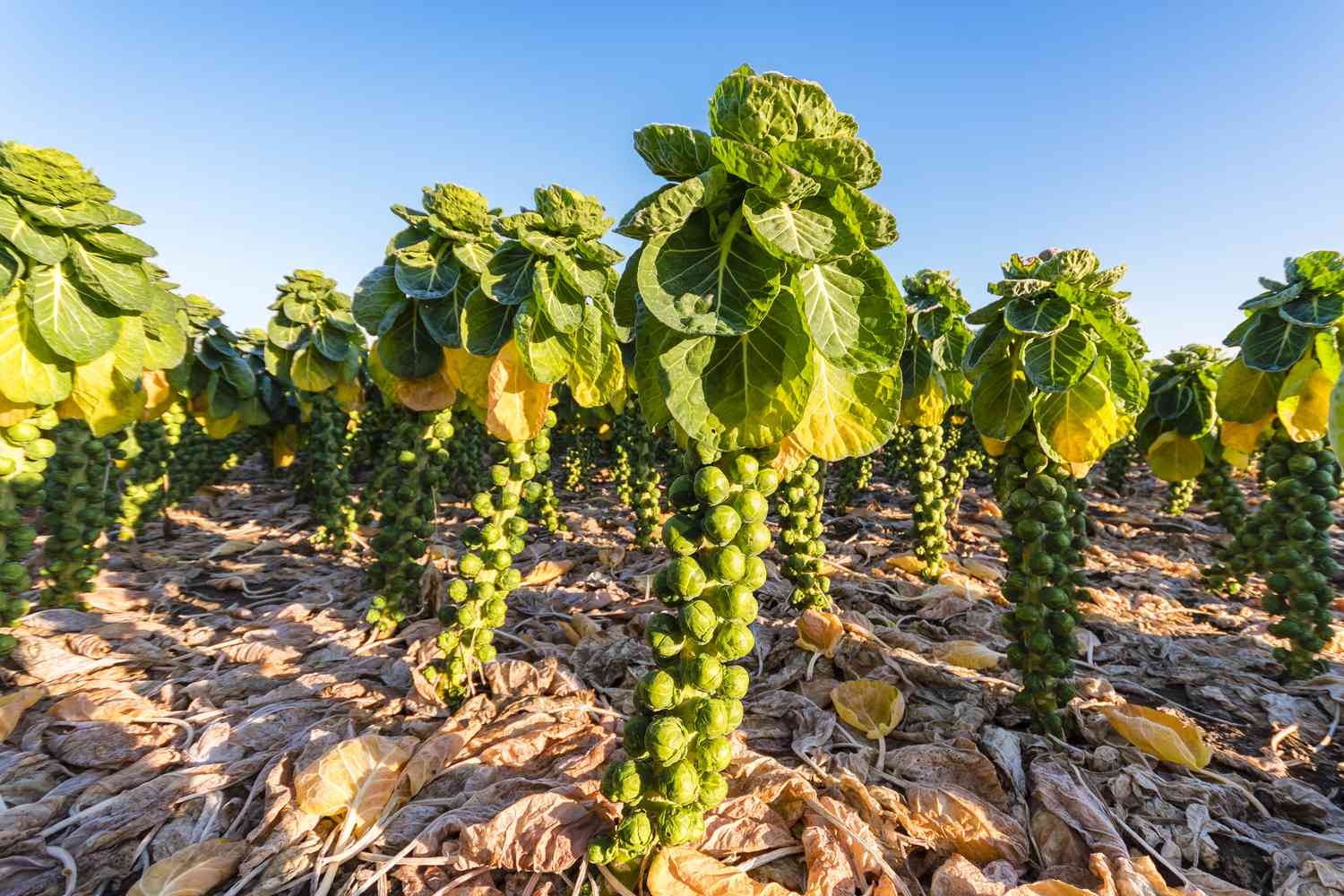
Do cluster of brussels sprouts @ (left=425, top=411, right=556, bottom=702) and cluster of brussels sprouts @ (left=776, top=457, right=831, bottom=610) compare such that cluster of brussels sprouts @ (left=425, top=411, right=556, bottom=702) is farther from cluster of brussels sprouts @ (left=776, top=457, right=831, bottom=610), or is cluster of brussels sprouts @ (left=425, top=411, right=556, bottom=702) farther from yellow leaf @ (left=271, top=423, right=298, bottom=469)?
yellow leaf @ (left=271, top=423, right=298, bottom=469)

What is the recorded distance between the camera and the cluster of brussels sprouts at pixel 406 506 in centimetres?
385

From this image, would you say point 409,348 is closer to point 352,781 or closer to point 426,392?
point 426,392

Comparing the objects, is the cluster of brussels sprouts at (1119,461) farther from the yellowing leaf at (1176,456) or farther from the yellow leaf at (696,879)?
the yellow leaf at (696,879)

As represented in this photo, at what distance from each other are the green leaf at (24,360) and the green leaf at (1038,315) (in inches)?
169

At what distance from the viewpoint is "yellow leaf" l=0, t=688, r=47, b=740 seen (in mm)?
2939

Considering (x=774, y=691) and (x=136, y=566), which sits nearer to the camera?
(x=774, y=691)

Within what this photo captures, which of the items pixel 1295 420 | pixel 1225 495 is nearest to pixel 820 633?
pixel 1295 420

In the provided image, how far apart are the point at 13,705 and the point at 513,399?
311 cm

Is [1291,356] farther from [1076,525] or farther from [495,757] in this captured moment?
[495,757]

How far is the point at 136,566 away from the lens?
585cm

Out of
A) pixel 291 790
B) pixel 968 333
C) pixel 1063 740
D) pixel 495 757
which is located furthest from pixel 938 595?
pixel 291 790

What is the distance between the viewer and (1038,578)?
9.24 feet

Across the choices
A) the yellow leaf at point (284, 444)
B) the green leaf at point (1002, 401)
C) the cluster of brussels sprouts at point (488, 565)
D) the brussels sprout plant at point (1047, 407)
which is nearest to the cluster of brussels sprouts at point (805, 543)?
the brussels sprout plant at point (1047, 407)

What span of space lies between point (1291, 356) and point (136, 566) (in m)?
9.23
